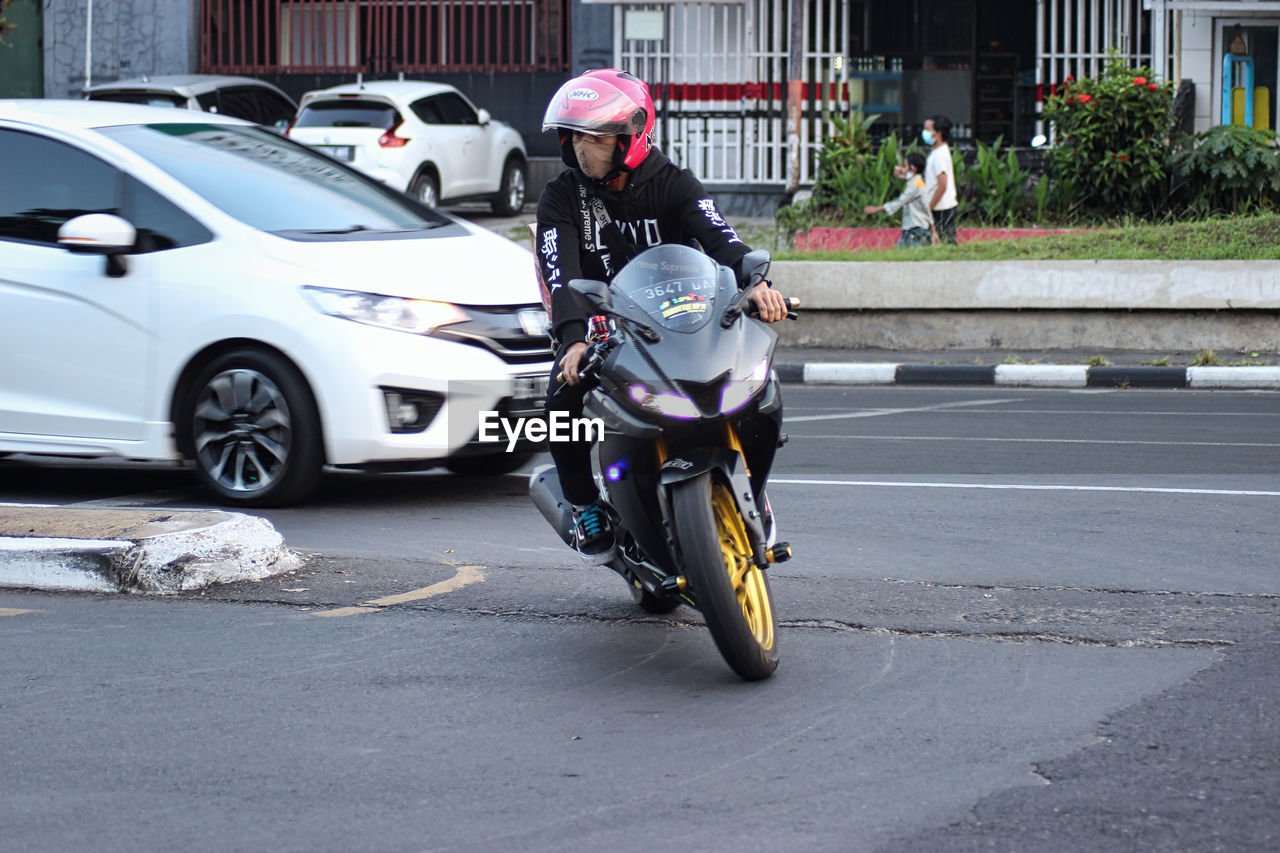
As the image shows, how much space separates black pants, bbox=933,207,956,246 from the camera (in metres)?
16.4

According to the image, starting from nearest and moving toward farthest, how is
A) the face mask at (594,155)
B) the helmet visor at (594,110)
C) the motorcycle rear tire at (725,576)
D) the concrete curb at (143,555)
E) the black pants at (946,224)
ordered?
the motorcycle rear tire at (725,576) → the helmet visor at (594,110) → the face mask at (594,155) → the concrete curb at (143,555) → the black pants at (946,224)

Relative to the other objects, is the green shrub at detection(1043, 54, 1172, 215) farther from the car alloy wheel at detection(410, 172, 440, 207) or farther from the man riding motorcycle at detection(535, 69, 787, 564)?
the man riding motorcycle at detection(535, 69, 787, 564)

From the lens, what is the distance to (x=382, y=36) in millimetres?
23328

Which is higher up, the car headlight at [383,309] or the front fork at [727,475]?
the car headlight at [383,309]

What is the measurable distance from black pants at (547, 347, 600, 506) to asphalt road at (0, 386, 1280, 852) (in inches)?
17.6

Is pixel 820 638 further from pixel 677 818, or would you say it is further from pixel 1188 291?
pixel 1188 291

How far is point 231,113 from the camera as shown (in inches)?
829

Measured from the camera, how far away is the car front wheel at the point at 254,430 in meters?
7.07

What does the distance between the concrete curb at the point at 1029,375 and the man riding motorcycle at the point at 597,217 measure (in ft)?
26.7

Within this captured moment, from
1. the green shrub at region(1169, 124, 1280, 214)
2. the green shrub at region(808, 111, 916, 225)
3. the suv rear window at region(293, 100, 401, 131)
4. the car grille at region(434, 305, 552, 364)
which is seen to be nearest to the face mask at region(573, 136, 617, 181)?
the car grille at region(434, 305, 552, 364)

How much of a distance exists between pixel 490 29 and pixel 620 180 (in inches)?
765

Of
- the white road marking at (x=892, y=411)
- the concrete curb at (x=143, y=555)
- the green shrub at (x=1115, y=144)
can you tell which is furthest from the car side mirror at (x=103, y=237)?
the green shrub at (x=1115, y=144)

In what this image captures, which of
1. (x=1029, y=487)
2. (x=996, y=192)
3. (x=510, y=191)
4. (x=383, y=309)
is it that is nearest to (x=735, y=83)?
(x=510, y=191)

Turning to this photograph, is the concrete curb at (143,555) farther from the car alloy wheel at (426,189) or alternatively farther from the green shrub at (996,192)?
the car alloy wheel at (426,189)
